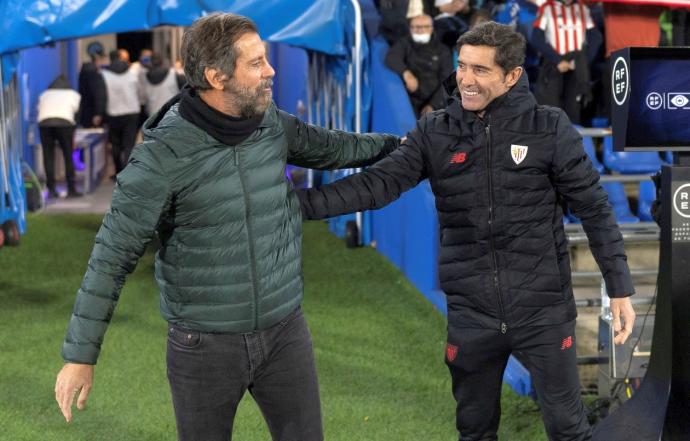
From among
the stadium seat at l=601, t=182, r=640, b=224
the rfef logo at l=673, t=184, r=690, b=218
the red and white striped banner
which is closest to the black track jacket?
the rfef logo at l=673, t=184, r=690, b=218

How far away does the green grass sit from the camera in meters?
6.30

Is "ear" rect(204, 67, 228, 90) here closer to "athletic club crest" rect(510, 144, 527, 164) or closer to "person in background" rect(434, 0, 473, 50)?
"athletic club crest" rect(510, 144, 527, 164)

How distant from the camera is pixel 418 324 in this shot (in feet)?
28.2

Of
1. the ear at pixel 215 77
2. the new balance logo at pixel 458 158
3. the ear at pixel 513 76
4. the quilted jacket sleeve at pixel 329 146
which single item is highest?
the ear at pixel 215 77

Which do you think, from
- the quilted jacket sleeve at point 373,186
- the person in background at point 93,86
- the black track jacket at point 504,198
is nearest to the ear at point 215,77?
the quilted jacket sleeve at point 373,186

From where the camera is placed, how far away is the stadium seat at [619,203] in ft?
30.7

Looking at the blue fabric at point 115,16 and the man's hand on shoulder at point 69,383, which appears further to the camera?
the blue fabric at point 115,16

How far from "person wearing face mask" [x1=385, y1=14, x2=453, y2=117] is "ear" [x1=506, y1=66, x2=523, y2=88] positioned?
6.49 m

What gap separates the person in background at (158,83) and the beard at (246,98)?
13.0 metres

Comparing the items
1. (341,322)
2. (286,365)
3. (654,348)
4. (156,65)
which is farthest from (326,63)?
(286,365)

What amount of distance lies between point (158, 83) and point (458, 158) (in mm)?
12607

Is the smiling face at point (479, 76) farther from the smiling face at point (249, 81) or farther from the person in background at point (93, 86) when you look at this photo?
the person in background at point (93, 86)

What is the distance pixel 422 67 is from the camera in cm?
1102

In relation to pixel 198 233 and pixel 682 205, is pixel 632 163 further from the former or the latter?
pixel 198 233
